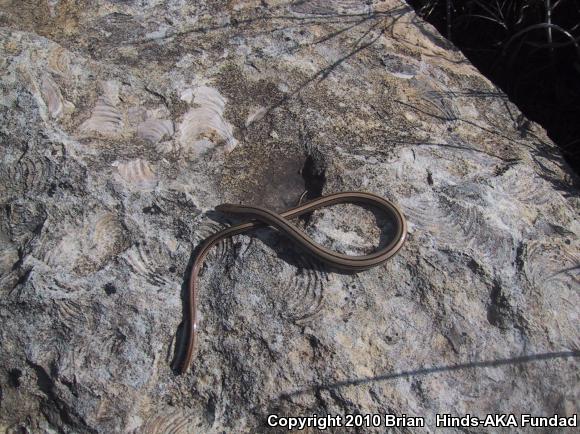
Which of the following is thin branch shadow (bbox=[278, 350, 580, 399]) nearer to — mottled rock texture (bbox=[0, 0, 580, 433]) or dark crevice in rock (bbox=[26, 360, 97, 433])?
mottled rock texture (bbox=[0, 0, 580, 433])

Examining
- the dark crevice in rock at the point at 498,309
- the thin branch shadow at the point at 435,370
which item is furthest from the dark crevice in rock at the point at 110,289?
the dark crevice in rock at the point at 498,309

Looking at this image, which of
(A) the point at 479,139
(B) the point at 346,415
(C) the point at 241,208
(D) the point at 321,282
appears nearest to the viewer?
(B) the point at 346,415

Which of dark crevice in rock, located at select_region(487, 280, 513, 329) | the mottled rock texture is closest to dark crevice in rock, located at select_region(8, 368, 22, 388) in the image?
the mottled rock texture

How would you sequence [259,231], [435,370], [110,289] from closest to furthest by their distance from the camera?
[435,370], [110,289], [259,231]

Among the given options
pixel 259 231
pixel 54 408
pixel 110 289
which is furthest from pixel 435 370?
pixel 54 408

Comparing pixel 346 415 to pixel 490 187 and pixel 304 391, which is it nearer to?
pixel 304 391

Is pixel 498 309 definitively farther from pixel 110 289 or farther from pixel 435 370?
pixel 110 289

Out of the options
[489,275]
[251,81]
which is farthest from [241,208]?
[489,275]
